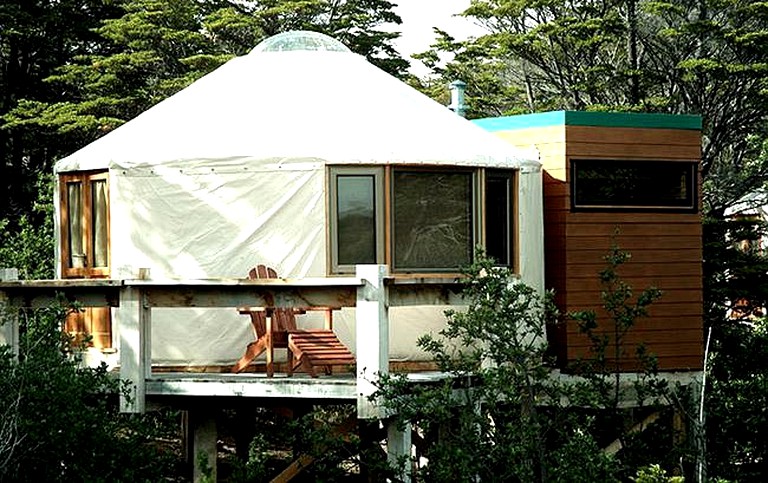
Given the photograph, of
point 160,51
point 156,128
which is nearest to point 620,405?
point 156,128

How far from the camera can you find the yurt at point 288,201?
399 inches

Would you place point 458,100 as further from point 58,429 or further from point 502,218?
point 58,429

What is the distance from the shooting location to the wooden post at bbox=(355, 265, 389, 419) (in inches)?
328

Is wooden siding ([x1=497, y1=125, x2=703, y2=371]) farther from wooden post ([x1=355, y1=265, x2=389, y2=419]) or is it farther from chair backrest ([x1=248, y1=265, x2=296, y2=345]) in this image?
wooden post ([x1=355, y1=265, x2=389, y2=419])

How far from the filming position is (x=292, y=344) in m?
9.23

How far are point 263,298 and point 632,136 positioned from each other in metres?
4.04

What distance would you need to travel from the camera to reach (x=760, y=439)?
1192 cm

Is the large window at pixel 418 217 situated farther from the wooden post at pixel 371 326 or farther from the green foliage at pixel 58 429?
the green foliage at pixel 58 429

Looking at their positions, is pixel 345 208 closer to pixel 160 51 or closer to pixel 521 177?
pixel 521 177

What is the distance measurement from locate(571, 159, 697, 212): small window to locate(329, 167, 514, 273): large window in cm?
80

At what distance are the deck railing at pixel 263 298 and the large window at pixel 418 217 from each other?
137 centimetres

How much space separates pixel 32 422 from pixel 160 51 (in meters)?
13.2

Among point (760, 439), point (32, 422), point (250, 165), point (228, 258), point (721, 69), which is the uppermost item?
point (721, 69)

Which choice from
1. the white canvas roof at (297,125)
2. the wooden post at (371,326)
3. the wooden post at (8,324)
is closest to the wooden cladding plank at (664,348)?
the white canvas roof at (297,125)
